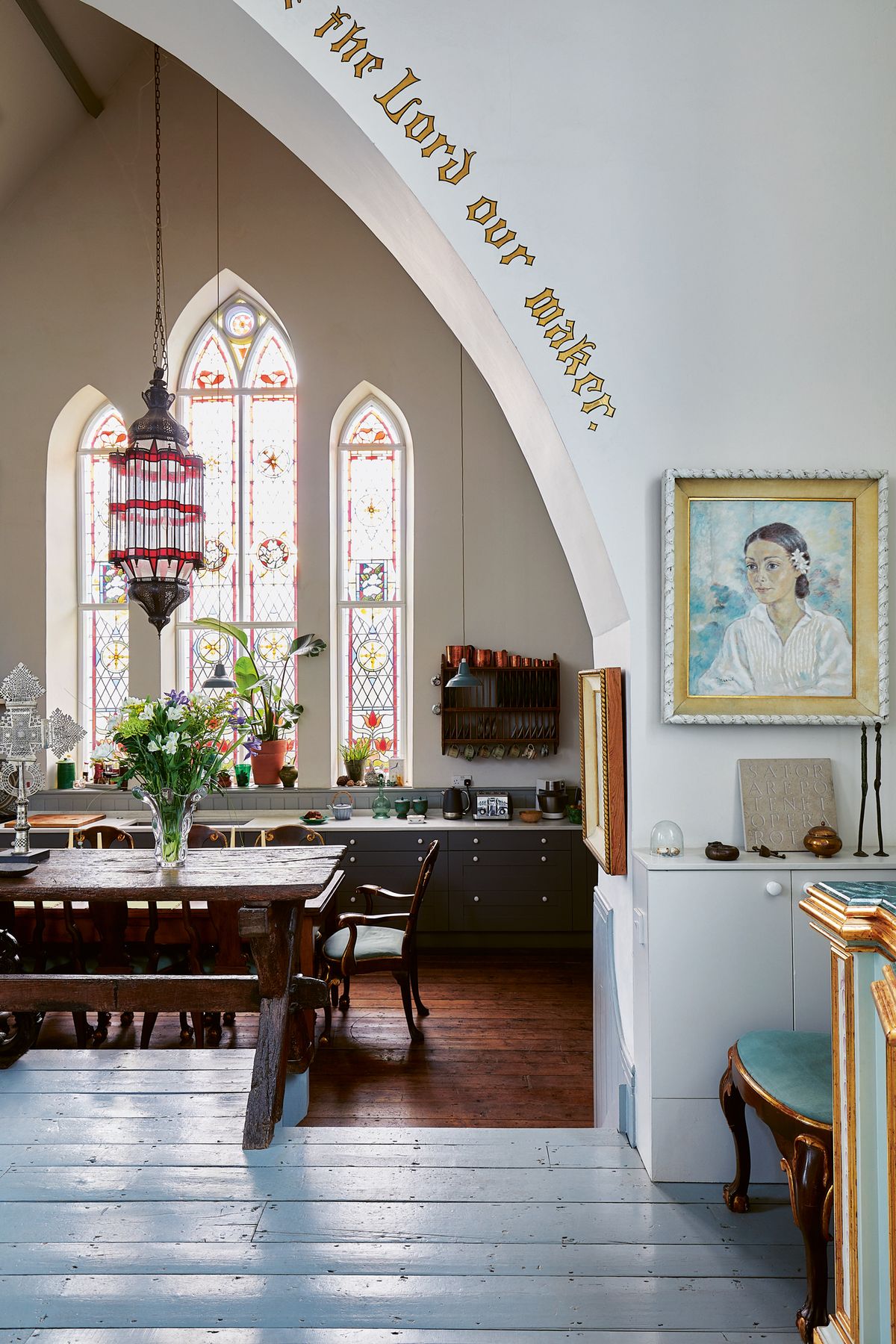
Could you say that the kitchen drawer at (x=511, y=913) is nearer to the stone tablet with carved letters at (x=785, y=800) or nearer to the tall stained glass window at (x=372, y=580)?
the tall stained glass window at (x=372, y=580)

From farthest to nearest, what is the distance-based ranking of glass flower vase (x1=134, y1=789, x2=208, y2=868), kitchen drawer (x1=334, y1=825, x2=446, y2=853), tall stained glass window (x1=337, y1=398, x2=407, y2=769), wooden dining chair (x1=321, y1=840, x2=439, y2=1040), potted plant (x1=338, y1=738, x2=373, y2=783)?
tall stained glass window (x1=337, y1=398, x2=407, y2=769) → potted plant (x1=338, y1=738, x2=373, y2=783) → kitchen drawer (x1=334, y1=825, x2=446, y2=853) → wooden dining chair (x1=321, y1=840, x2=439, y2=1040) → glass flower vase (x1=134, y1=789, x2=208, y2=868)

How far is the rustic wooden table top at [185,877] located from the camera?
2.89 meters

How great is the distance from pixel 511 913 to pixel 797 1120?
455 cm

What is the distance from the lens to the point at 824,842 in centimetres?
269

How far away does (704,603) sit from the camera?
286 cm

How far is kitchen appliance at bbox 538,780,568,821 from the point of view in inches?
268

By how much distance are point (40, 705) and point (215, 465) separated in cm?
245

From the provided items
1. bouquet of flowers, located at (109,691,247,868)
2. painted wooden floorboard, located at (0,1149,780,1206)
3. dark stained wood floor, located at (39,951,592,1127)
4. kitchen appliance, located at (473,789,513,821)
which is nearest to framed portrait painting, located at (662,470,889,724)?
painted wooden floorboard, located at (0,1149,780,1206)

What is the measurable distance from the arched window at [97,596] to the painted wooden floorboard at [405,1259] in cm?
576

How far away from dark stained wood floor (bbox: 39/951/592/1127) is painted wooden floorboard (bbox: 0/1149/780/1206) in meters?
1.32

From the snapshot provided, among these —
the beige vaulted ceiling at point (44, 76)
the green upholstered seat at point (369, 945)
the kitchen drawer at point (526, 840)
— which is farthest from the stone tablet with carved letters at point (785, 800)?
the beige vaulted ceiling at point (44, 76)

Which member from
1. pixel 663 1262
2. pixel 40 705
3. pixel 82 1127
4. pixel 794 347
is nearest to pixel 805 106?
pixel 794 347

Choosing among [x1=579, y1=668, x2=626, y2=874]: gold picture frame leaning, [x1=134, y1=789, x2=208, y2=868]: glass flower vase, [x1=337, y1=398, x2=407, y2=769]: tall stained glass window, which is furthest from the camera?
[x1=337, y1=398, x2=407, y2=769]: tall stained glass window

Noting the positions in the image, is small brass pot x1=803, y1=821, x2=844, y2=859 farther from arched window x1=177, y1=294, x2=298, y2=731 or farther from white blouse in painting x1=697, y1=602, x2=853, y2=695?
arched window x1=177, y1=294, x2=298, y2=731
